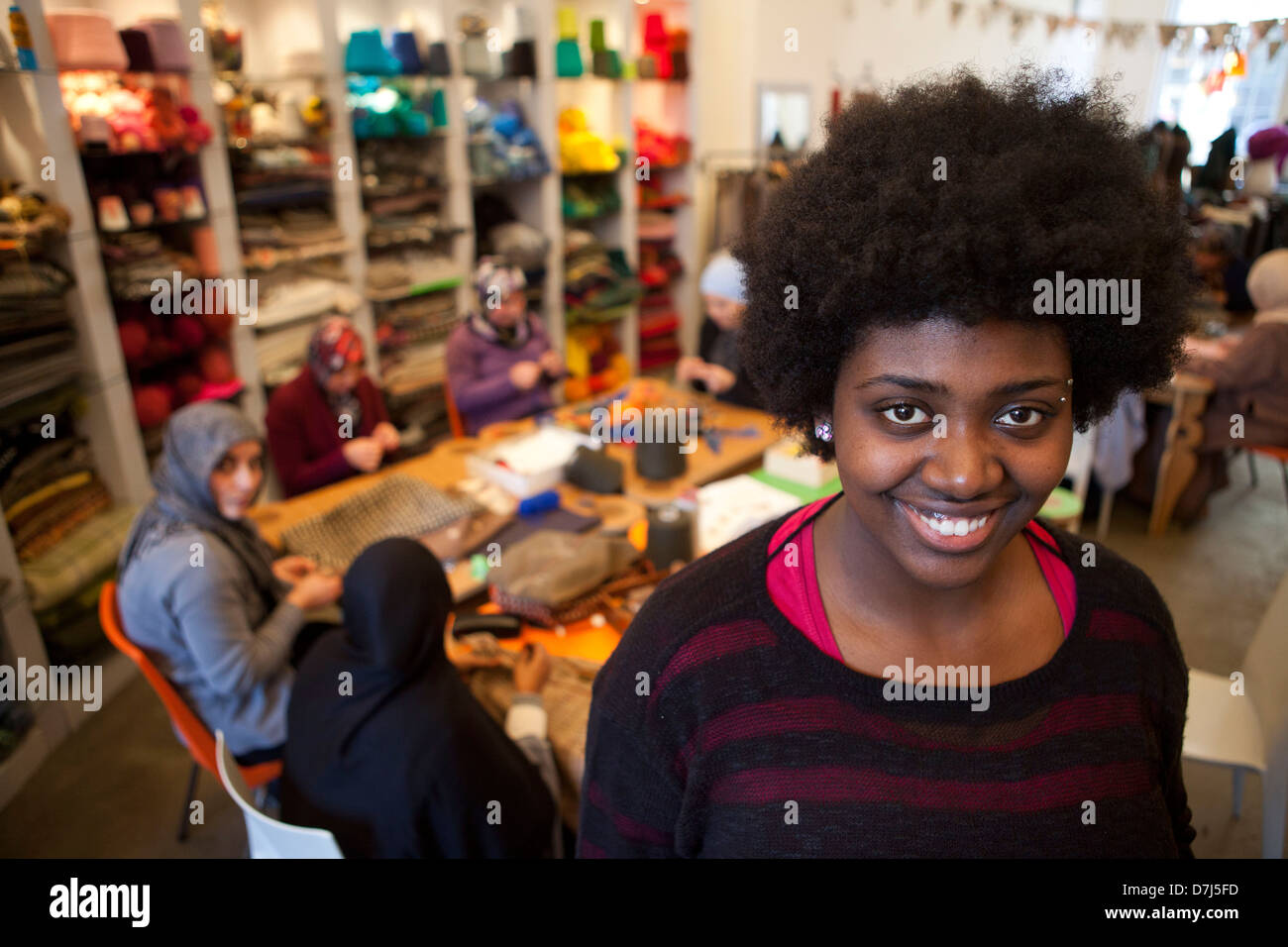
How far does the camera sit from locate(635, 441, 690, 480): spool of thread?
2.78 meters

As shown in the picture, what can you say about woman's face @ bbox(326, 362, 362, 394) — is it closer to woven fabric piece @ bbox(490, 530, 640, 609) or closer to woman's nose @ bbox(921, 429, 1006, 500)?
woven fabric piece @ bbox(490, 530, 640, 609)

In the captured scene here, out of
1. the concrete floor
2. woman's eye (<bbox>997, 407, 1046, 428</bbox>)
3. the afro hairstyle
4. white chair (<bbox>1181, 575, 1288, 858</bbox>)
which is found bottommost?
the concrete floor

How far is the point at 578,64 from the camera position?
15.9 ft

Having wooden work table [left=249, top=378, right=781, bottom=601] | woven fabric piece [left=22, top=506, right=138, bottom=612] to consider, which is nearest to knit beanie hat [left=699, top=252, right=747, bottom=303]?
wooden work table [left=249, top=378, right=781, bottom=601]

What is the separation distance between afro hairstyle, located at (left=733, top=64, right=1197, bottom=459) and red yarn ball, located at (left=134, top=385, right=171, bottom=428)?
3.24 m

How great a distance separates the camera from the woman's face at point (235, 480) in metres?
2.14

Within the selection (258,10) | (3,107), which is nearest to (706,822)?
(3,107)

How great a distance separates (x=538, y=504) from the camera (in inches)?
101

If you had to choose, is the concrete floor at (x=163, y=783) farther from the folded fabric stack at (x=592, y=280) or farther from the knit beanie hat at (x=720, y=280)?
the folded fabric stack at (x=592, y=280)

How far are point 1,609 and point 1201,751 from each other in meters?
3.41

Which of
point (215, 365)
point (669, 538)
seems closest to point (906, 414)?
point (669, 538)

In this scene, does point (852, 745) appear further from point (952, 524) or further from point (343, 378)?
point (343, 378)

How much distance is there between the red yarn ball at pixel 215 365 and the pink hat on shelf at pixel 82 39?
1143 mm
